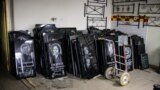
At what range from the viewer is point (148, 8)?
5742 mm

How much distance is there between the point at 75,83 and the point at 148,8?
3.16m

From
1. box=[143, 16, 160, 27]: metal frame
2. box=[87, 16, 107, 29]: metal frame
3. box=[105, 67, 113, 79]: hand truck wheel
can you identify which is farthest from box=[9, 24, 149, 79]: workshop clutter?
box=[87, 16, 107, 29]: metal frame

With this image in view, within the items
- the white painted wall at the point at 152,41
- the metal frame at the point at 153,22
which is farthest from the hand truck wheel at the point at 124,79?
the metal frame at the point at 153,22

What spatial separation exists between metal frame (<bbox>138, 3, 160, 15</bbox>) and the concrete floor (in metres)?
1.94

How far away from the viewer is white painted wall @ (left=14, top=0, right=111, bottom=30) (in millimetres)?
5082

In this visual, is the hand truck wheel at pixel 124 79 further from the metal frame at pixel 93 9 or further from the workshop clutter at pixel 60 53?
the metal frame at pixel 93 9

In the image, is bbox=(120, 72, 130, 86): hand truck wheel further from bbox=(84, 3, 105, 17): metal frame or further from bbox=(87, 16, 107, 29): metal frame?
bbox=(84, 3, 105, 17): metal frame

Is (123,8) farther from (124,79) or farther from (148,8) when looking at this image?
(124,79)

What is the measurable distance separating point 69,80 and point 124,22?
10.1 feet

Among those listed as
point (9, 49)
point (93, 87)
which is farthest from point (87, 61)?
point (9, 49)

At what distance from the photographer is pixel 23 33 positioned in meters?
4.81

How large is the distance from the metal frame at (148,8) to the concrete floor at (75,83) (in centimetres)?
194

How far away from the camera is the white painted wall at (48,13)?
200 inches

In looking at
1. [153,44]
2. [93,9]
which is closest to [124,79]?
[153,44]
